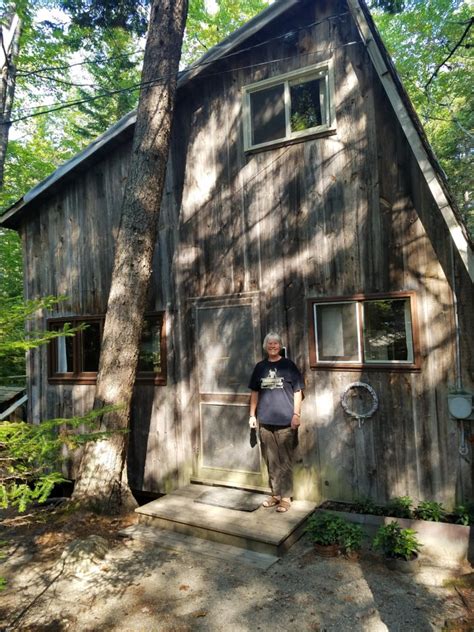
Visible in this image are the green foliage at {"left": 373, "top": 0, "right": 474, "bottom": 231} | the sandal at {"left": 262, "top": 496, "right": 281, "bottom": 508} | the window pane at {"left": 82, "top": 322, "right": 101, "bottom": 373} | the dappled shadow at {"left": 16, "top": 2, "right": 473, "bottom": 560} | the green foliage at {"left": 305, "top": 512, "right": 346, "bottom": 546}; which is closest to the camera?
the green foliage at {"left": 305, "top": 512, "right": 346, "bottom": 546}

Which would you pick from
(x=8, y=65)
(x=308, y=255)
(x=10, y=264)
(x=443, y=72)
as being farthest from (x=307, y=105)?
(x=10, y=264)

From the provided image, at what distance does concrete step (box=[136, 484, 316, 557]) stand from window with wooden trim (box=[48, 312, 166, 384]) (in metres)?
1.82

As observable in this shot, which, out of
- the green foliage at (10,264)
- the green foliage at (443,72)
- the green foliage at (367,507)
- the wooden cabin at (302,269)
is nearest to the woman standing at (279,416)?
the wooden cabin at (302,269)

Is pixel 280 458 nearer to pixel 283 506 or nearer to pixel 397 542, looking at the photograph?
pixel 283 506

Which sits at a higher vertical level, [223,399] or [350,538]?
[223,399]

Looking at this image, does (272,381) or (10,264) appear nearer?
(272,381)

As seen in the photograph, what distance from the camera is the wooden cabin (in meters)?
4.42

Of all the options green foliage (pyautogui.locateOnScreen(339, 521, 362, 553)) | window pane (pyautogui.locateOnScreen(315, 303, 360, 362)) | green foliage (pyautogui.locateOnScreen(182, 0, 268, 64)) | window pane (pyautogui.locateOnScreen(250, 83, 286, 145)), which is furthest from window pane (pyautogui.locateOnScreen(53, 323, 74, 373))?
green foliage (pyautogui.locateOnScreen(182, 0, 268, 64))

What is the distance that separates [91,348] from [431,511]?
533 cm

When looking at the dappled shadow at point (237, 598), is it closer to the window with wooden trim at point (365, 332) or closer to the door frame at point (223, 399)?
the door frame at point (223, 399)

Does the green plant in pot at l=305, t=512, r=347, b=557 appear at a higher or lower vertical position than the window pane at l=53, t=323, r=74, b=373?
lower

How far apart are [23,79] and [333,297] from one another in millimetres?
15122

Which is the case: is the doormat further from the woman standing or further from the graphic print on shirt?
the graphic print on shirt

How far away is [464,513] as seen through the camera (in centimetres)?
405
